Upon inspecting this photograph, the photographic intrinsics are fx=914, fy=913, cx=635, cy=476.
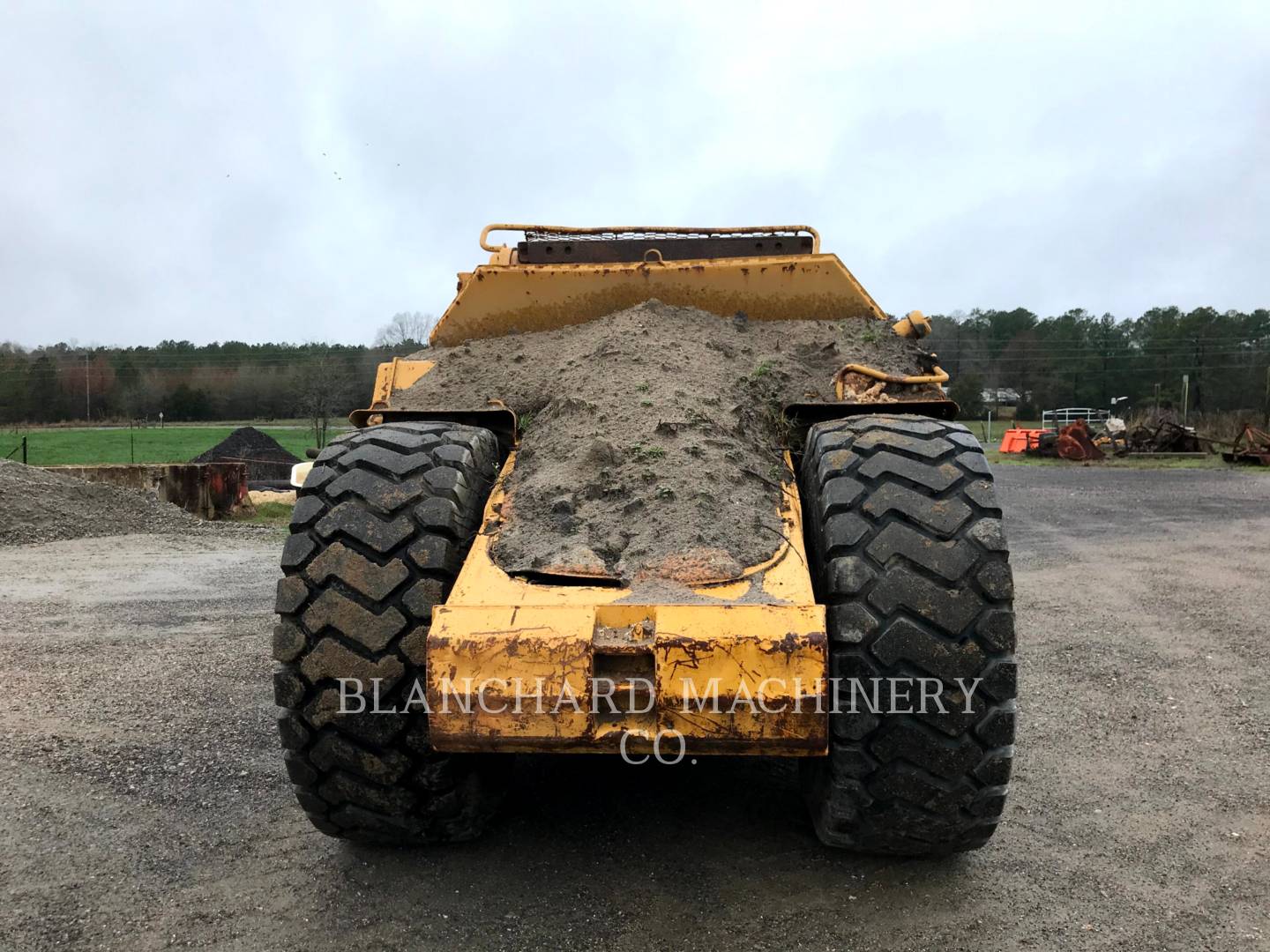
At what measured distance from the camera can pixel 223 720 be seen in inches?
196

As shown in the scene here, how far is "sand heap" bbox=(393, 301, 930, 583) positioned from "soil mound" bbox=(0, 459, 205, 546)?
35.6 ft

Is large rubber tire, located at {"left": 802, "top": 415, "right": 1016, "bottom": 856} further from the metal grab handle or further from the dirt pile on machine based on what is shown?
the metal grab handle

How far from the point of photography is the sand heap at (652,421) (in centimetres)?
304

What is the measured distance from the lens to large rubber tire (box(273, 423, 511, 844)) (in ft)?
9.66

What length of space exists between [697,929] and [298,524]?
1.84 m

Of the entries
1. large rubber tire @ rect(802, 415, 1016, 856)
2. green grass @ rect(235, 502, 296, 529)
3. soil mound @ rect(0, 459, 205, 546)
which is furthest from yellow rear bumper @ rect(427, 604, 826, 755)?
green grass @ rect(235, 502, 296, 529)

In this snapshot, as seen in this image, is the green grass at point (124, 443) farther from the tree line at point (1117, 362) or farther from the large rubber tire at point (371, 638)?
the tree line at point (1117, 362)

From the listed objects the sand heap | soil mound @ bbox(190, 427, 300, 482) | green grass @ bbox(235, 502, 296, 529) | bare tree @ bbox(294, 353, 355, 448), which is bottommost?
green grass @ bbox(235, 502, 296, 529)

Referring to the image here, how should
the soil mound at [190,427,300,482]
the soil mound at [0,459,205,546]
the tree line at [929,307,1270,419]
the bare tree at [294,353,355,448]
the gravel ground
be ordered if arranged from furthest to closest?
the tree line at [929,307,1270,419] → the bare tree at [294,353,355,448] → the soil mound at [190,427,300,482] → the soil mound at [0,459,205,546] → the gravel ground

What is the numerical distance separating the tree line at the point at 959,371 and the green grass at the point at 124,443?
2893 millimetres

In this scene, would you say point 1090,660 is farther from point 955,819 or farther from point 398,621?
point 398,621

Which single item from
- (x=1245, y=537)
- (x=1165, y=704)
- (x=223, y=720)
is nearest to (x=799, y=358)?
(x=1165, y=704)

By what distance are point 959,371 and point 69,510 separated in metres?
50.8

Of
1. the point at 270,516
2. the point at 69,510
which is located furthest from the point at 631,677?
the point at 270,516
